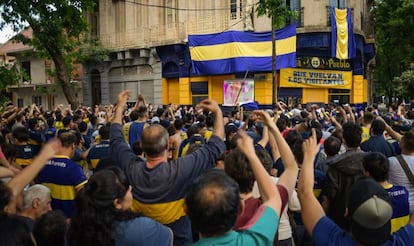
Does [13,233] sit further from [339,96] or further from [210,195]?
[339,96]

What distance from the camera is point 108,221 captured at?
7.95 feet

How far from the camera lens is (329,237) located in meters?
2.42

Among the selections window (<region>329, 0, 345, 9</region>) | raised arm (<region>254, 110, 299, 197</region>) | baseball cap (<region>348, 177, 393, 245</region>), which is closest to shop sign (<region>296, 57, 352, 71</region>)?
window (<region>329, 0, 345, 9</region>)

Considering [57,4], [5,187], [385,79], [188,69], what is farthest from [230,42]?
[385,79]

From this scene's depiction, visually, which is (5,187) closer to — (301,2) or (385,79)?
(301,2)

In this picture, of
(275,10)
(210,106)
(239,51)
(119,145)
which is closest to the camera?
(210,106)

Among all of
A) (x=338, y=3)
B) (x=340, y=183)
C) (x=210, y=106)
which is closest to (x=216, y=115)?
(x=210, y=106)

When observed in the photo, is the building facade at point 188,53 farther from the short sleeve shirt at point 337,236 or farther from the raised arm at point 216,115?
the short sleeve shirt at point 337,236

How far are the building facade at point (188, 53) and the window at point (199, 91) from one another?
0.06 meters

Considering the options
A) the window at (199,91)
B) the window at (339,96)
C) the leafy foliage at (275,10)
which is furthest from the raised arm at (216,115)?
the window at (339,96)

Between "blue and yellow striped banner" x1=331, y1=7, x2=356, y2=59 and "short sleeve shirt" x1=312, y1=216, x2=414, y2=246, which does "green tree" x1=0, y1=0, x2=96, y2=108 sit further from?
"blue and yellow striped banner" x1=331, y1=7, x2=356, y2=59

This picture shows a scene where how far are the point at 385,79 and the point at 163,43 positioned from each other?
103 feet

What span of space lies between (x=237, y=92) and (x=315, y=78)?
188 inches

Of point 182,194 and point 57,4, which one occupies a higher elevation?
point 57,4
